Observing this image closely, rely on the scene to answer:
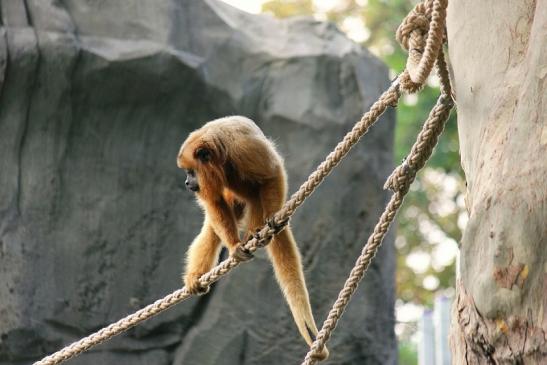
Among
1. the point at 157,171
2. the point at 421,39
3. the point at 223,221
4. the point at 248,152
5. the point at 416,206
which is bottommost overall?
the point at 416,206

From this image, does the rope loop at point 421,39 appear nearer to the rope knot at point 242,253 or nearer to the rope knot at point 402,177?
the rope knot at point 402,177

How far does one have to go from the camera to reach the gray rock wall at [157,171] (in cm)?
643

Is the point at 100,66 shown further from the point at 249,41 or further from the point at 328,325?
the point at 328,325

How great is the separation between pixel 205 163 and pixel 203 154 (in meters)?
0.06

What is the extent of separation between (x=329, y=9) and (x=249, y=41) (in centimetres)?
902

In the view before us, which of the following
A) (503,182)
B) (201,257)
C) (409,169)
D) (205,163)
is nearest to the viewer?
(503,182)

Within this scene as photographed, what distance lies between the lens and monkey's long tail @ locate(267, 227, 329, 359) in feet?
15.4

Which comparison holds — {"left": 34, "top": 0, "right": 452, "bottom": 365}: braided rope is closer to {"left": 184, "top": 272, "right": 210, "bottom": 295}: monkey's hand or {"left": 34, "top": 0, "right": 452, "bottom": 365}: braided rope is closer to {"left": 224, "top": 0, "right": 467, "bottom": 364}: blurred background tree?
{"left": 184, "top": 272, "right": 210, "bottom": 295}: monkey's hand

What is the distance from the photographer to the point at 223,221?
4684mm

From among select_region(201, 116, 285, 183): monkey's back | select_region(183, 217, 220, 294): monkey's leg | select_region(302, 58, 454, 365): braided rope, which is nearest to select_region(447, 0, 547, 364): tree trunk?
select_region(302, 58, 454, 365): braided rope

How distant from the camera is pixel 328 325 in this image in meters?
3.71

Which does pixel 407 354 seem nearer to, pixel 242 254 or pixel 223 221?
pixel 223 221

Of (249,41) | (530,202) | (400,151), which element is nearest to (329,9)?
(400,151)

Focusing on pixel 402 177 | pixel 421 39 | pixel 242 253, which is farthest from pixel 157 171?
pixel 421 39
